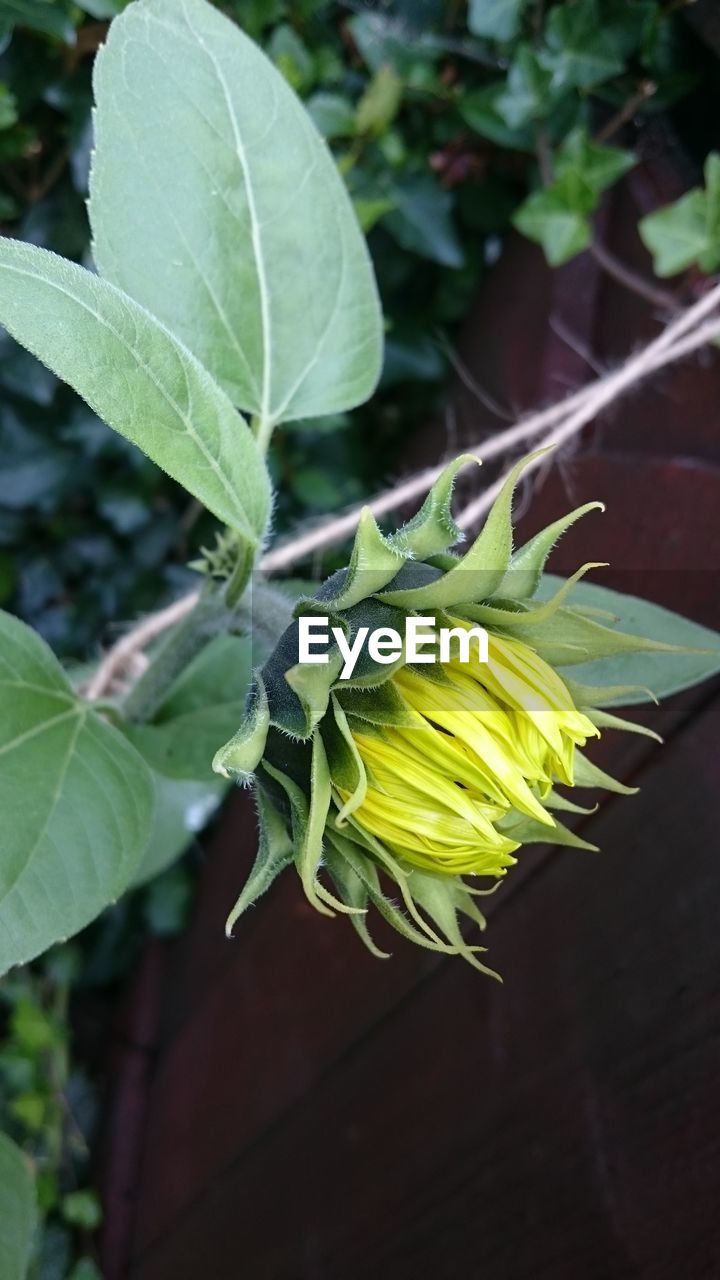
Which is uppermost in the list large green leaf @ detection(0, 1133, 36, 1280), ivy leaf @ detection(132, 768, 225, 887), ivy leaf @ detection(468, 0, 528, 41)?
ivy leaf @ detection(468, 0, 528, 41)

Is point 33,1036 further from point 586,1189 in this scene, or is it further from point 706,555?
point 706,555

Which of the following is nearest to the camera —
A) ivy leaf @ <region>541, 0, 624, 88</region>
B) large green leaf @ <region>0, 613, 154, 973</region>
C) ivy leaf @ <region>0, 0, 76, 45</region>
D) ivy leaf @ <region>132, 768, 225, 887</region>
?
large green leaf @ <region>0, 613, 154, 973</region>

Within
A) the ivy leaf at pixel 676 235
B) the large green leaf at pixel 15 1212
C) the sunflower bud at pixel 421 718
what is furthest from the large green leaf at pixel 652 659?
the large green leaf at pixel 15 1212

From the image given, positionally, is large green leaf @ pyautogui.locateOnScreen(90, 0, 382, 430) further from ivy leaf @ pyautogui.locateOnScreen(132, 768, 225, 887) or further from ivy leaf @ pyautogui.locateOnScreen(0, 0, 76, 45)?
ivy leaf @ pyautogui.locateOnScreen(132, 768, 225, 887)

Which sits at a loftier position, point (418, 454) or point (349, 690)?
point (349, 690)

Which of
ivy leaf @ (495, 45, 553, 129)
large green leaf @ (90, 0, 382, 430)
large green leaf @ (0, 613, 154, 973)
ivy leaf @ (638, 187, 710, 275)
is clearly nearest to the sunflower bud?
large green leaf @ (0, 613, 154, 973)

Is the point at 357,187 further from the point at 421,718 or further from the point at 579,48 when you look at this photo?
the point at 421,718

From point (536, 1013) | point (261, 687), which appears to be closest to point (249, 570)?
point (261, 687)
